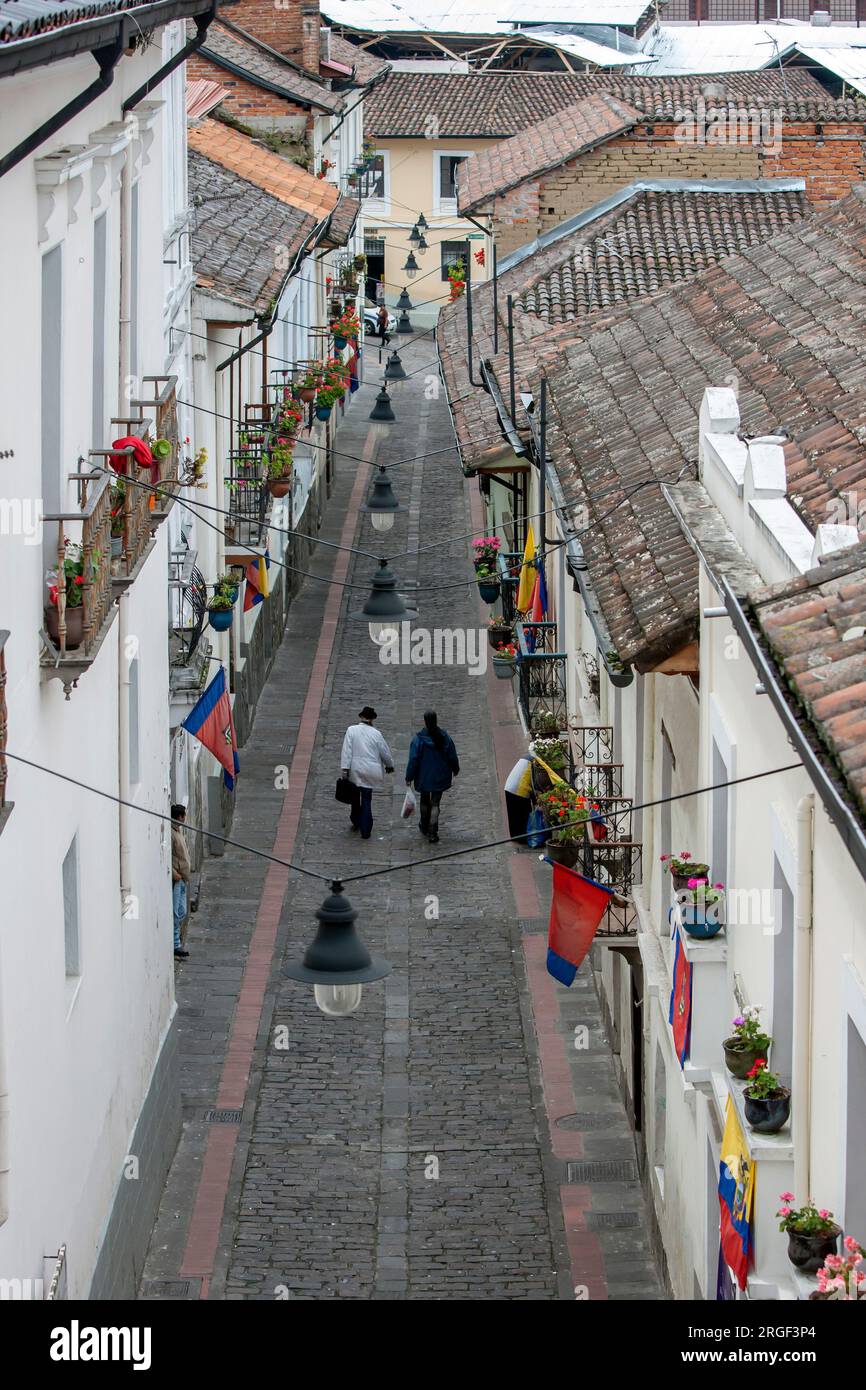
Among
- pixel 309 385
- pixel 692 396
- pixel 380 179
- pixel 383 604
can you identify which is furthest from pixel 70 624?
pixel 380 179

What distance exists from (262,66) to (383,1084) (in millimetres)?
27113

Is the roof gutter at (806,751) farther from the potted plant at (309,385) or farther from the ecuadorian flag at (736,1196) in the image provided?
the potted plant at (309,385)

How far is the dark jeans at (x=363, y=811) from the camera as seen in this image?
24859 millimetres

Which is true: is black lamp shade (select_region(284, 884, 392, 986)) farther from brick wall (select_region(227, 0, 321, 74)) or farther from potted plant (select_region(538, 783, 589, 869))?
brick wall (select_region(227, 0, 321, 74))

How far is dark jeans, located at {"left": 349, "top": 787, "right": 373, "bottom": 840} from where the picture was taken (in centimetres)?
2486

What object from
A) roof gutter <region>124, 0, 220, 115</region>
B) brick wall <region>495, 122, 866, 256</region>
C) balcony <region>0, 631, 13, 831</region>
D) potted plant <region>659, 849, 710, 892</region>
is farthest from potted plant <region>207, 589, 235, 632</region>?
balcony <region>0, 631, 13, 831</region>

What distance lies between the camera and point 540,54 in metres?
66.1

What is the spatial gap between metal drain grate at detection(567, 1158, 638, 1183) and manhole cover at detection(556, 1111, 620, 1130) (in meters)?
0.66

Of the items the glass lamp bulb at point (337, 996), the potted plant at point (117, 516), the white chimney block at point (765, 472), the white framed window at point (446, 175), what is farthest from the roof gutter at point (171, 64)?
the white framed window at point (446, 175)

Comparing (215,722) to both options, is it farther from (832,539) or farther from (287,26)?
(287,26)

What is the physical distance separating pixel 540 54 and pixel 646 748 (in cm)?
5337

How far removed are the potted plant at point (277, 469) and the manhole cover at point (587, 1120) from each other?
11.0 meters

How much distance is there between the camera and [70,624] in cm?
1149
